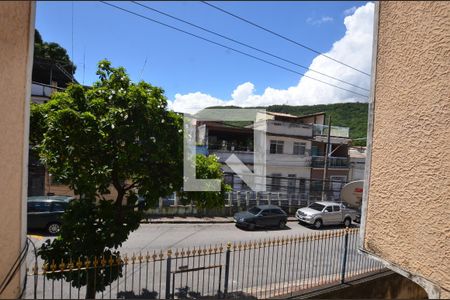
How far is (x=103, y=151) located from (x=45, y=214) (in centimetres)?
849

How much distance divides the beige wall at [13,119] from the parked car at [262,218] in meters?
13.1

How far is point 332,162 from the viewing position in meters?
25.7

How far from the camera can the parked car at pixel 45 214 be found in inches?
458

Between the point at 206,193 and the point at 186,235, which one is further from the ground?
the point at 206,193

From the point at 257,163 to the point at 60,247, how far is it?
1879 centimetres

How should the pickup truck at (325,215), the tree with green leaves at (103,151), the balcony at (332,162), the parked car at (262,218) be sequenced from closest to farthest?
the tree with green leaves at (103,151) → the parked car at (262,218) → the pickup truck at (325,215) → the balcony at (332,162)

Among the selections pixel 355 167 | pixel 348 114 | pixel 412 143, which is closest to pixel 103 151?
pixel 412 143

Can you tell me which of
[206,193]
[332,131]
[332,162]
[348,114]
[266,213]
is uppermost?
[348,114]

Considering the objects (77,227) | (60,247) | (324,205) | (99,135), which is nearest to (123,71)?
(99,135)

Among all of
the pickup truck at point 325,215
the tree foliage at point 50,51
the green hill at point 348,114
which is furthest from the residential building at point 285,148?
the tree foliage at point 50,51

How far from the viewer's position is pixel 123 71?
5.21 metres

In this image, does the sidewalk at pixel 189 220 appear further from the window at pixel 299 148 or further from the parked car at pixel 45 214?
the window at pixel 299 148

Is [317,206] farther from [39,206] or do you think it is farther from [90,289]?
[90,289]

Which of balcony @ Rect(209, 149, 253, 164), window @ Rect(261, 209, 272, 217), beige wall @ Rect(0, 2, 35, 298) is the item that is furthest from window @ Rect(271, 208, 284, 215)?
beige wall @ Rect(0, 2, 35, 298)
